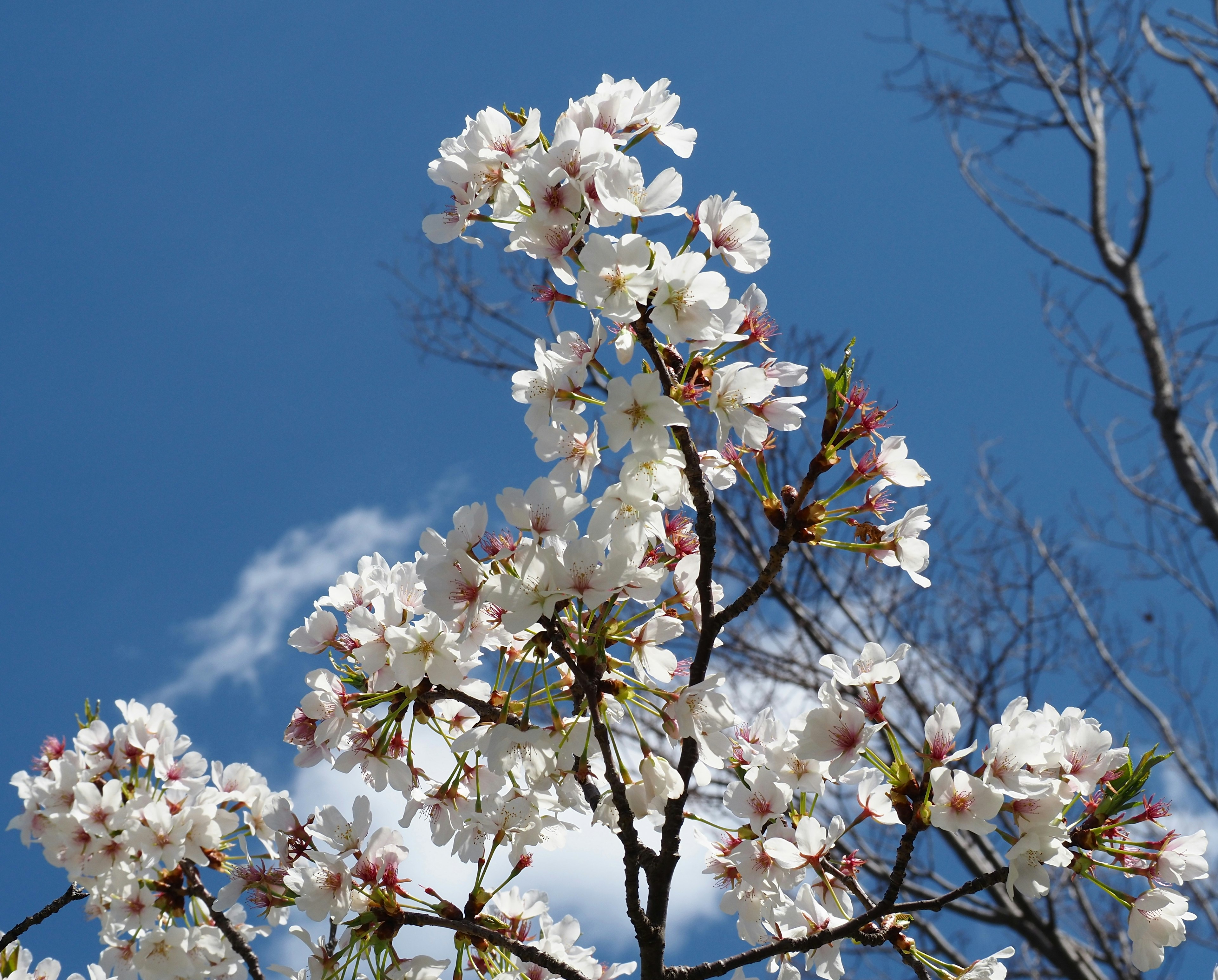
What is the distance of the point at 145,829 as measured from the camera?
2.07 metres

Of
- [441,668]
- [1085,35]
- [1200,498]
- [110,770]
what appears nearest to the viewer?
[441,668]

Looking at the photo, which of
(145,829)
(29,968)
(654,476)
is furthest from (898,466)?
(29,968)

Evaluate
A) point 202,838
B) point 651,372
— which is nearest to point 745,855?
point 651,372

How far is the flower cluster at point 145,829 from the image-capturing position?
2119mm

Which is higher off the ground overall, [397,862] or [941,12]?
[941,12]

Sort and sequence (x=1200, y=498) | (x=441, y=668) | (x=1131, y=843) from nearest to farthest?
(x=1131, y=843), (x=441, y=668), (x=1200, y=498)

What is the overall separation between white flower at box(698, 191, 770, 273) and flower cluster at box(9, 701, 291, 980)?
1.48 m

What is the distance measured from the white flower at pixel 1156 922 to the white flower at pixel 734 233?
4.19 feet

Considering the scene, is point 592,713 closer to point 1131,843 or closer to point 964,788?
point 964,788

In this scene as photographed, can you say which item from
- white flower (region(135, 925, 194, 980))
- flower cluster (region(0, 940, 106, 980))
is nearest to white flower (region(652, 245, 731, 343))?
white flower (region(135, 925, 194, 980))

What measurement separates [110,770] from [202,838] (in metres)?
0.36

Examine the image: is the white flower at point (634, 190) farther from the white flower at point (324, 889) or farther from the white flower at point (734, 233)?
the white flower at point (324, 889)

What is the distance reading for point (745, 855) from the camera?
1.80 meters

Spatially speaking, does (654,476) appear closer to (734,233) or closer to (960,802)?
(734,233)
